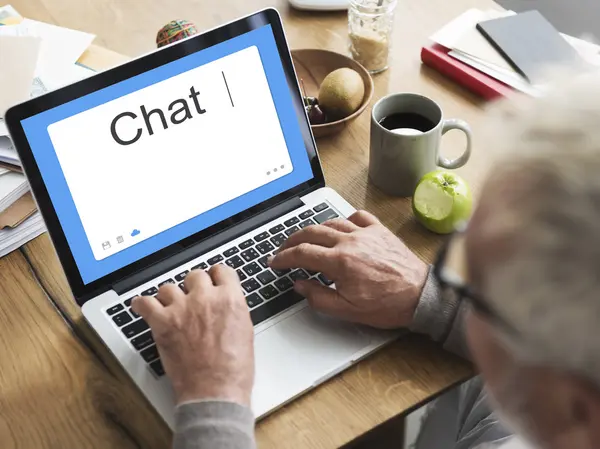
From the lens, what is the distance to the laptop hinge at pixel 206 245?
882 millimetres

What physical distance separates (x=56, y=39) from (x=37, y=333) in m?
0.59

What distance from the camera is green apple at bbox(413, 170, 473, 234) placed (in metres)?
0.94

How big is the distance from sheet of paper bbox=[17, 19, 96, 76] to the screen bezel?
15.5 inches

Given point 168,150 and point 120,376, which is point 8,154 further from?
point 120,376

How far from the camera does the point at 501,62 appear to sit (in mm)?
1184

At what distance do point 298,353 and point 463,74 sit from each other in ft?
2.02

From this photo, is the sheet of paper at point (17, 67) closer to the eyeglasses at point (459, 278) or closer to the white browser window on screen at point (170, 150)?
the white browser window on screen at point (170, 150)

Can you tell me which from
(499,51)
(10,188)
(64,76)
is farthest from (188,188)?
(499,51)

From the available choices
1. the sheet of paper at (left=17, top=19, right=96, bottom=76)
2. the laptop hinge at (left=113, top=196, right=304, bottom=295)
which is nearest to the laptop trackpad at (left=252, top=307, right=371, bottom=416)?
the laptop hinge at (left=113, top=196, right=304, bottom=295)

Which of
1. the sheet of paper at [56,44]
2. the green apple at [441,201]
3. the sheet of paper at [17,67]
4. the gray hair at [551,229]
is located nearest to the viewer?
the gray hair at [551,229]

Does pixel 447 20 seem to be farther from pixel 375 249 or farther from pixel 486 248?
pixel 486 248

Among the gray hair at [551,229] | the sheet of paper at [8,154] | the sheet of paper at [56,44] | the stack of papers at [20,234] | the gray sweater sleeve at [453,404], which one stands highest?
the gray hair at [551,229]

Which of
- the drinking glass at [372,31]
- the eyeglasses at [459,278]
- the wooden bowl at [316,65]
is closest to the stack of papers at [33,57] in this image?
the wooden bowl at [316,65]

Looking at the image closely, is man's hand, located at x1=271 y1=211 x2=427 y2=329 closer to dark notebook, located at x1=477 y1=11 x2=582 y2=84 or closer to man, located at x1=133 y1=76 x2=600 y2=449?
man, located at x1=133 y1=76 x2=600 y2=449
